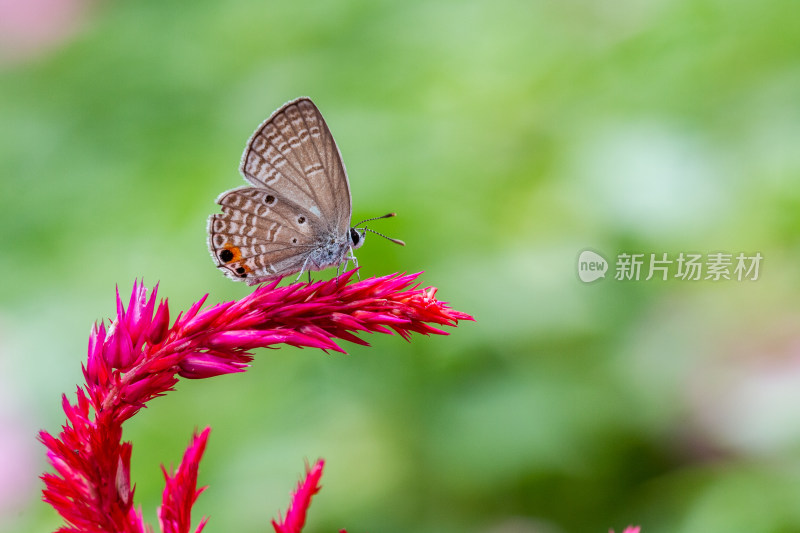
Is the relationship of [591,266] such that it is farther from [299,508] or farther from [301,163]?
[299,508]

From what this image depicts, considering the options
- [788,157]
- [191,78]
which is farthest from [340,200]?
[191,78]

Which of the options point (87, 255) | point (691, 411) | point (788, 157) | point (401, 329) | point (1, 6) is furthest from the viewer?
point (1, 6)

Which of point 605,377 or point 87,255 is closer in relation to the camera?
point 605,377

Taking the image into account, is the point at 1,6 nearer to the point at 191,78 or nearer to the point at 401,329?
the point at 191,78

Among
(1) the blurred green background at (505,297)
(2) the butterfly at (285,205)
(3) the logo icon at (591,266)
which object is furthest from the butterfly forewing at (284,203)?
(3) the logo icon at (591,266)

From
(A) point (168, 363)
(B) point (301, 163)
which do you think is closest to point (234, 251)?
(B) point (301, 163)

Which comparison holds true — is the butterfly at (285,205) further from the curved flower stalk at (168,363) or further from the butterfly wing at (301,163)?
the curved flower stalk at (168,363)
